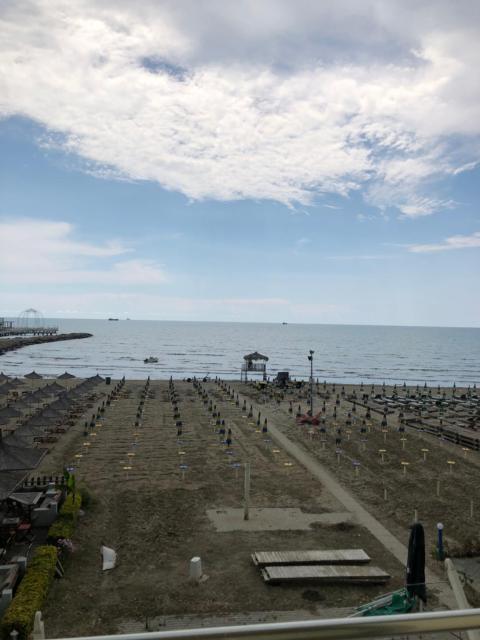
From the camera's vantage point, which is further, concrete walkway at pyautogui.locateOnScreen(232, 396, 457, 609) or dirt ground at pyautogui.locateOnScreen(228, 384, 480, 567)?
dirt ground at pyautogui.locateOnScreen(228, 384, 480, 567)

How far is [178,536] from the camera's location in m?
17.0

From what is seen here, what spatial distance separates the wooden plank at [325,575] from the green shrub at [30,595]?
19.0 ft

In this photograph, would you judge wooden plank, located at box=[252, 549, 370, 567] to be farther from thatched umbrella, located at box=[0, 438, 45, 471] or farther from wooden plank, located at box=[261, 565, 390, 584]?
thatched umbrella, located at box=[0, 438, 45, 471]

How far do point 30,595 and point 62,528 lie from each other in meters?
4.11

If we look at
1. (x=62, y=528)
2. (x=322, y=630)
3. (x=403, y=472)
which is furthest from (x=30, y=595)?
(x=403, y=472)

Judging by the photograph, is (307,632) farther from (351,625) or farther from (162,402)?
(162,402)

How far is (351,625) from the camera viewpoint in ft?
6.10

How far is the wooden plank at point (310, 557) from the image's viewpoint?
48.4 ft

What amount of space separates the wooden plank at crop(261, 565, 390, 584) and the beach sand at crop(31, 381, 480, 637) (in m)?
0.22

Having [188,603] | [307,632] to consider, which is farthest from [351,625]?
[188,603]

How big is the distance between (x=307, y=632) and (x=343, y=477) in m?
24.4

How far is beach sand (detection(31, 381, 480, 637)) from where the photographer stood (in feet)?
41.8

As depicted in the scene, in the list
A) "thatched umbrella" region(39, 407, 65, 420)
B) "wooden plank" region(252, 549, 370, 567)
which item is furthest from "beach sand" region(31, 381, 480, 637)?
"thatched umbrella" region(39, 407, 65, 420)

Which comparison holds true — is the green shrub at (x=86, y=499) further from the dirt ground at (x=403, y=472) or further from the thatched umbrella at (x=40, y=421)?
the dirt ground at (x=403, y=472)
